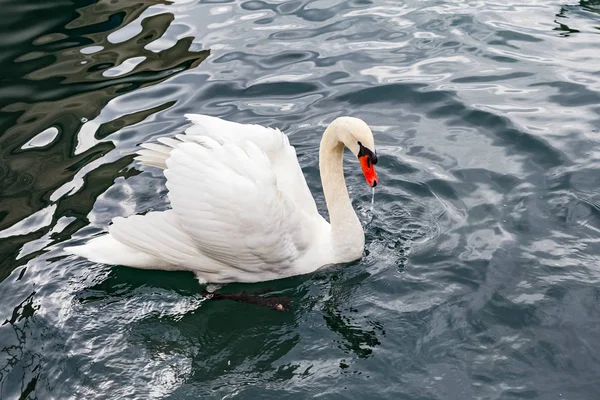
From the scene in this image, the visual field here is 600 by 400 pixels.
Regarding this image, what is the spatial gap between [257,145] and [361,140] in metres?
0.86

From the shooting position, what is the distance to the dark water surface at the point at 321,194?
5312 millimetres

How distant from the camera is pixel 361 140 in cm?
590

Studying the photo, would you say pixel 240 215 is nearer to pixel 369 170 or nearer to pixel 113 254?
pixel 369 170

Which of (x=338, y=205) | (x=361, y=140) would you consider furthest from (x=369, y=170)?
(x=338, y=205)

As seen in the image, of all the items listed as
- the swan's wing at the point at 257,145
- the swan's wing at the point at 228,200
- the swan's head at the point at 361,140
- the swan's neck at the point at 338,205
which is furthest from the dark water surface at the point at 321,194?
the swan's head at the point at 361,140

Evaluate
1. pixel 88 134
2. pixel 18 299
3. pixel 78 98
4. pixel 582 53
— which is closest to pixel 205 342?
pixel 18 299

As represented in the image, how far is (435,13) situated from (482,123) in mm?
2943

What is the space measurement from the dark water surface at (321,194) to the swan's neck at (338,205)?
0.69 feet

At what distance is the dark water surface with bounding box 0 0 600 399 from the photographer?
5.31m

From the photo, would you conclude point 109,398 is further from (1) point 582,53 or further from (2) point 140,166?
(1) point 582,53

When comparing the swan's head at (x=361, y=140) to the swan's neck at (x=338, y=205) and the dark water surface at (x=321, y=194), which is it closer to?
the swan's neck at (x=338, y=205)

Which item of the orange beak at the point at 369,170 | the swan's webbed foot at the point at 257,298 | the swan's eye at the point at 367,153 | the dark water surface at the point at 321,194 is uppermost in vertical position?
the swan's eye at the point at 367,153

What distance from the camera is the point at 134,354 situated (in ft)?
18.0

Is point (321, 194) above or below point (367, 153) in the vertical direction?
below
